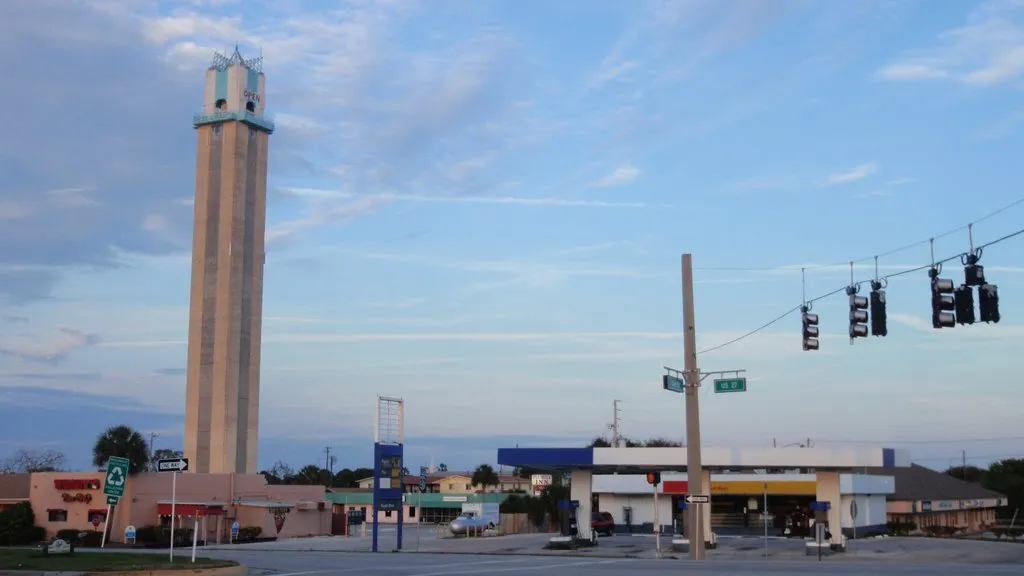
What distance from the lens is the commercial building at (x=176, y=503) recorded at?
62469mm

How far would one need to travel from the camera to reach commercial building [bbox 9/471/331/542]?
62469mm

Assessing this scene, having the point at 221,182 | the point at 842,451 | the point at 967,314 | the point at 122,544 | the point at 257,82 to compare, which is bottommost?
the point at 122,544

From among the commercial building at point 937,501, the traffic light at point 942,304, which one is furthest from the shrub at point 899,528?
the traffic light at point 942,304

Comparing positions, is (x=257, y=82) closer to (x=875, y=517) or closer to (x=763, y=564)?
(x=875, y=517)

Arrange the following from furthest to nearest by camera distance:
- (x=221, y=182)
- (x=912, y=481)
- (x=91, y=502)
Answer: (x=221, y=182), (x=912, y=481), (x=91, y=502)

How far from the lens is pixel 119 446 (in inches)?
2589

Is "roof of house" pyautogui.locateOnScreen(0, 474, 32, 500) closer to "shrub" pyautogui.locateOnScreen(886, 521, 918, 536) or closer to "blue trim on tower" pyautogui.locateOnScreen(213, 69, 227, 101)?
"blue trim on tower" pyautogui.locateOnScreen(213, 69, 227, 101)

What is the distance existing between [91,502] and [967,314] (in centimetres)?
5539

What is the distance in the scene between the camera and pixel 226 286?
3693 inches

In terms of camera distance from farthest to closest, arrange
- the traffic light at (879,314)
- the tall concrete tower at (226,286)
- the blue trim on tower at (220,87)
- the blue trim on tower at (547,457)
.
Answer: the blue trim on tower at (220,87)
the tall concrete tower at (226,286)
the blue trim on tower at (547,457)
the traffic light at (879,314)

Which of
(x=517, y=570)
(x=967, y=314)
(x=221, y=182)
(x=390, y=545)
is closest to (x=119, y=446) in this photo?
(x=390, y=545)

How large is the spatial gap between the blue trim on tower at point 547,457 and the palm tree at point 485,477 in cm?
8516

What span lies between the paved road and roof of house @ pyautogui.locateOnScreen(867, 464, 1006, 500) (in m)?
51.9

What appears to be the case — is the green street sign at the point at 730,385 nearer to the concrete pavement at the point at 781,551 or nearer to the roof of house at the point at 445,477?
the concrete pavement at the point at 781,551
